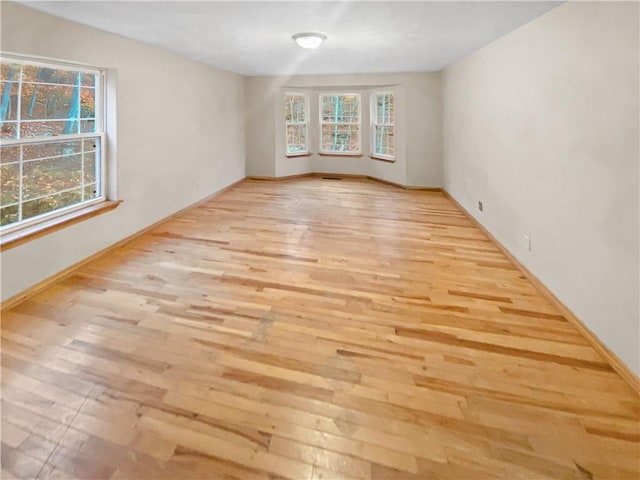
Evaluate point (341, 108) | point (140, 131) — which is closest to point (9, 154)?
point (140, 131)

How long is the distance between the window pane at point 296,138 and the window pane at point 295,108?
0.15 metres

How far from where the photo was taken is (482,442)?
1.45 m

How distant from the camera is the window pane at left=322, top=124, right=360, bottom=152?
26.0ft

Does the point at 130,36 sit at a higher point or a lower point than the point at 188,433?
higher

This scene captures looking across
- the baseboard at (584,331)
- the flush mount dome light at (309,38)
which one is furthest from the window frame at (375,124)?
the baseboard at (584,331)

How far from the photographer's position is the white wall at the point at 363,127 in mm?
6312

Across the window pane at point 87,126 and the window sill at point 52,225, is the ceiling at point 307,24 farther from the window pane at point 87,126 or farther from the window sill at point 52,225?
the window sill at point 52,225

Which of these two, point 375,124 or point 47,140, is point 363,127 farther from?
point 47,140

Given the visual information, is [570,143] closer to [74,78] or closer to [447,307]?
[447,307]

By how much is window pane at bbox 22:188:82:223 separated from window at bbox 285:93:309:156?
191 inches

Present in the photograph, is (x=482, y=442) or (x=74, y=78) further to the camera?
(x=74, y=78)

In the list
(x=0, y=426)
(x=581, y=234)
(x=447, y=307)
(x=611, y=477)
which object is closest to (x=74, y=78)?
(x=0, y=426)

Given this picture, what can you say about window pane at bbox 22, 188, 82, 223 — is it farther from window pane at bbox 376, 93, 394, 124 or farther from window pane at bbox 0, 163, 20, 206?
window pane at bbox 376, 93, 394, 124

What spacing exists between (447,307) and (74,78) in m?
3.65
